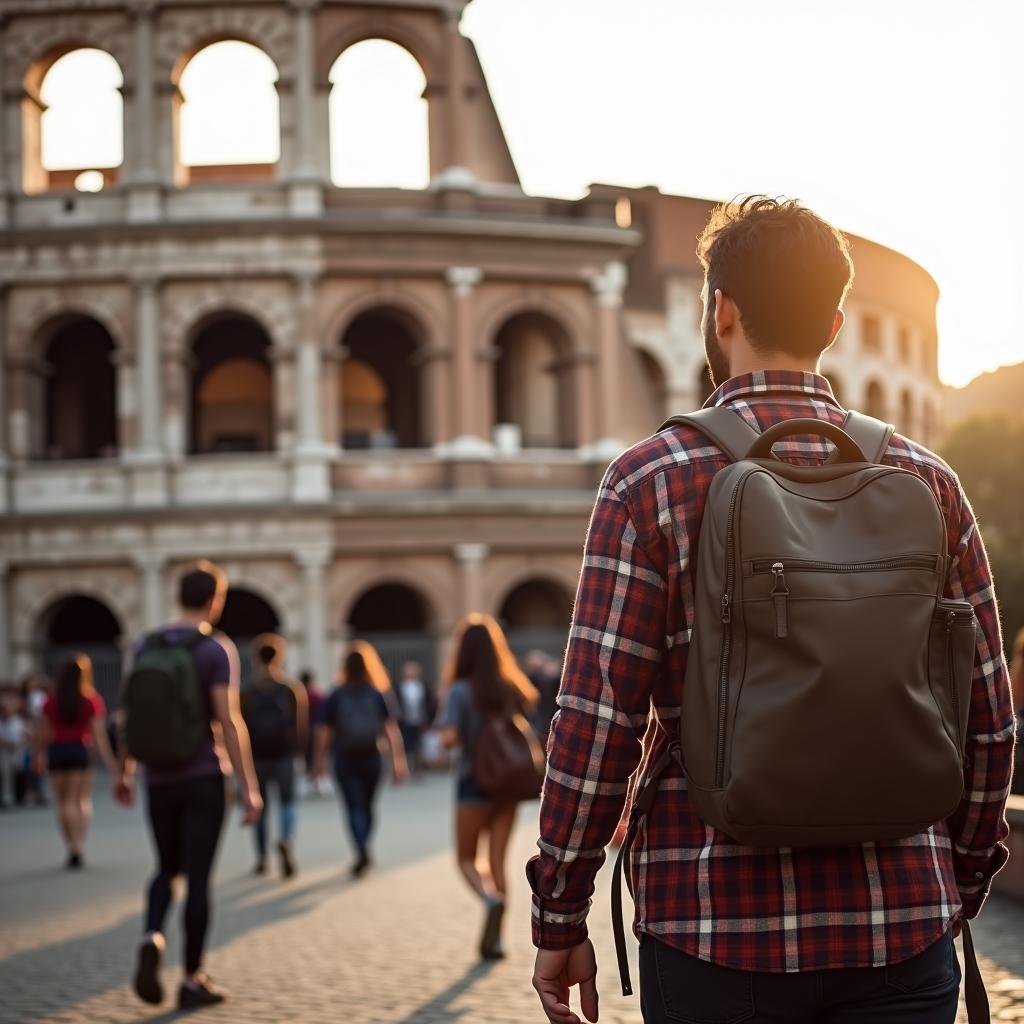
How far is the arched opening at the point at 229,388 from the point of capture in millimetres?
30328

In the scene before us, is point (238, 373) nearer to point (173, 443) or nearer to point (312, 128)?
point (173, 443)

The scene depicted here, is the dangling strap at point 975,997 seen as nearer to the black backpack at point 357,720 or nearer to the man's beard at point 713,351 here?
the man's beard at point 713,351

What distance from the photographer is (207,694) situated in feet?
23.0

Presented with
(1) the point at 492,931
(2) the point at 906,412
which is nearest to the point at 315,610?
(1) the point at 492,931

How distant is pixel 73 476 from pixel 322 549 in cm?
459

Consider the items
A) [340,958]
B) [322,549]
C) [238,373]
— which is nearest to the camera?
[340,958]

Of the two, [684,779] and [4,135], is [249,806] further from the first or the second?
[4,135]

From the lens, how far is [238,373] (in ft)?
100

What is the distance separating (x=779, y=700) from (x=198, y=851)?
203 inches

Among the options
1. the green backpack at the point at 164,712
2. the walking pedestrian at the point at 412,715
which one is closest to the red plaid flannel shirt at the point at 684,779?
the green backpack at the point at 164,712

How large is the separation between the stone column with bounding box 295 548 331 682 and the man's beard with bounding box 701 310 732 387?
25100 mm

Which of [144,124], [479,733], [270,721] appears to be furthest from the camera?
[144,124]

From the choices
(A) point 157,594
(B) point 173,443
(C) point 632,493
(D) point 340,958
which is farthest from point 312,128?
(C) point 632,493

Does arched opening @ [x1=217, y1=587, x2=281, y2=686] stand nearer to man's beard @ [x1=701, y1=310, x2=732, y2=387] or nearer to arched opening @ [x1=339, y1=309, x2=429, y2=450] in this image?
arched opening @ [x1=339, y1=309, x2=429, y2=450]
